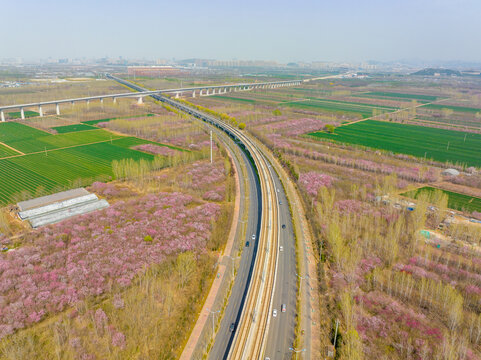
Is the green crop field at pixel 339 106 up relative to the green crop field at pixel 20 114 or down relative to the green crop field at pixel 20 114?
up

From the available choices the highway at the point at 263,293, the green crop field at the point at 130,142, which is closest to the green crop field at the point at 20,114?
the green crop field at the point at 130,142

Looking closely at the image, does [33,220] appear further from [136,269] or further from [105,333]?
[105,333]

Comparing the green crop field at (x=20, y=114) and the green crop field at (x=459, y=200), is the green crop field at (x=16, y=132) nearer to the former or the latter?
the green crop field at (x=20, y=114)

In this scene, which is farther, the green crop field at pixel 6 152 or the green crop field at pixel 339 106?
the green crop field at pixel 339 106

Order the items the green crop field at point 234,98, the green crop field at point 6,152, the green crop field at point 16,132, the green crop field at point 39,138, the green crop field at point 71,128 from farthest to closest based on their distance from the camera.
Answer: the green crop field at point 234,98 < the green crop field at point 71,128 < the green crop field at point 16,132 < the green crop field at point 39,138 < the green crop field at point 6,152

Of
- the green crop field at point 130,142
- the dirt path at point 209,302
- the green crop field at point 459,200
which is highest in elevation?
the green crop field at point 130,142

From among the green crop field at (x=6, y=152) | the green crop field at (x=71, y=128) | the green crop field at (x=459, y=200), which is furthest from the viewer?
the green crop field at (x=71, y=128)

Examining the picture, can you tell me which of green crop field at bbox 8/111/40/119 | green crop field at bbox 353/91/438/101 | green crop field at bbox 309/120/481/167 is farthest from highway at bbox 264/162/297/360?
green crop field at bbox 353/91/438/101

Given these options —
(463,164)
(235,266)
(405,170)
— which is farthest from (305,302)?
(463,164)
